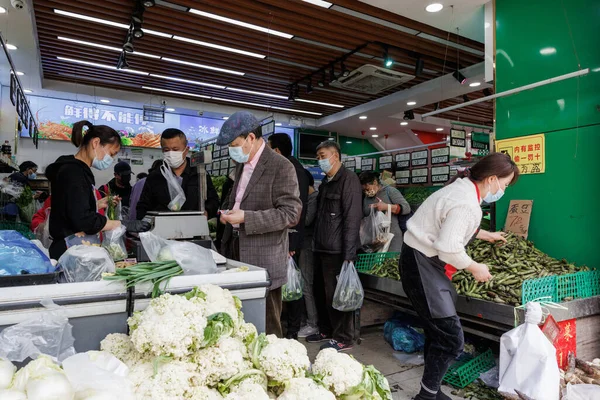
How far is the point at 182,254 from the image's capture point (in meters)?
1.55

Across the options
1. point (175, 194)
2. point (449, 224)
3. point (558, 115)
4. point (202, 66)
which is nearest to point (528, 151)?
point (558, 115)

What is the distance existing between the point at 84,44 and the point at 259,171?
20.1 ft

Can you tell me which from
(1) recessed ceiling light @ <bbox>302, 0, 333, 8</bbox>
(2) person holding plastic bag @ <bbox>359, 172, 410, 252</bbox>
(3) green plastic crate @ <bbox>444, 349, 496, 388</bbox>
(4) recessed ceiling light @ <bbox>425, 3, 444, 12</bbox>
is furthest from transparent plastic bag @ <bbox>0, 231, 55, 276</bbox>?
(4) recessed ceiling light @ <bbox>425, 3, 444, 12</bbox>

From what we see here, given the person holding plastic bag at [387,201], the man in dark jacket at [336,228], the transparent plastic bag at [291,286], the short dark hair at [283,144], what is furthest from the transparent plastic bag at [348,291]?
the short dark hair at [283,144]

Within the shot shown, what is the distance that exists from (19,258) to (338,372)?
1133 mm

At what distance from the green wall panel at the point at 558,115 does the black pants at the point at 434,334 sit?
1.77 metres

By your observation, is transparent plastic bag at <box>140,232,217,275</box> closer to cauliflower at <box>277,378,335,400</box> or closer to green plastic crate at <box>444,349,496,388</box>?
cauliflower at <box>277,378,335,400</box>

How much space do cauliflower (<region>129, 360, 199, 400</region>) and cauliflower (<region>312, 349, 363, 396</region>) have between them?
0.40 m

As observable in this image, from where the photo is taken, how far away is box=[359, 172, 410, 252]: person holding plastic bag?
4.64 m

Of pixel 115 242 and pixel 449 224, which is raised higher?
pixel 449 224

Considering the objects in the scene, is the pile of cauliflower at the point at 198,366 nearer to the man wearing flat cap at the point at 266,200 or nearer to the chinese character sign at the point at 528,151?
the man wearing flat cap at the point at 266,200

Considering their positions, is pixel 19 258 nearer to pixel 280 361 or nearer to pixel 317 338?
pixel 280 361

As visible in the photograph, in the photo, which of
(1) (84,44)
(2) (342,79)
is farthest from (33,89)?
(2) (342,79)

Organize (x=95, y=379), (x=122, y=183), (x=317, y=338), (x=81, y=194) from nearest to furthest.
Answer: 1. (x=95, y=379)
2. (x=81, y=194)
3. (x=317, y=338)
4. (x=122, y=183)
